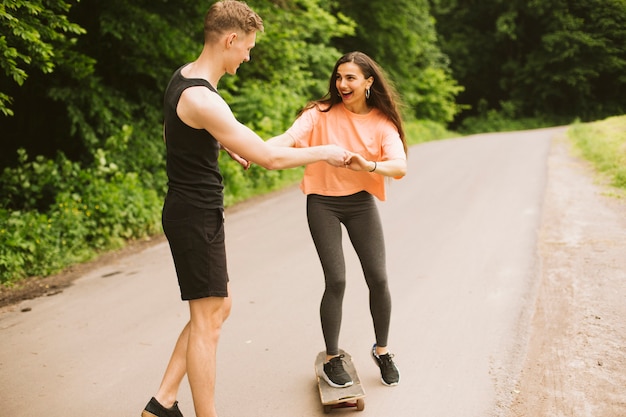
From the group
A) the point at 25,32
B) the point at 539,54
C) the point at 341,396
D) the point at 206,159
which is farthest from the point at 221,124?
the point at 539,54

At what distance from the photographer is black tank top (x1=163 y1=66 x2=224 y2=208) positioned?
2.61 meters

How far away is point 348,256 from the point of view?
677 centimetres

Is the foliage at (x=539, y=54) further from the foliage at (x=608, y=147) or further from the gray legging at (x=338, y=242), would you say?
the gray legging at (x=338, y=242)

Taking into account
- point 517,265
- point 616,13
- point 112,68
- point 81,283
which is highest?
point 112,68

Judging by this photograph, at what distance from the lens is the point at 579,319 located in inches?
177

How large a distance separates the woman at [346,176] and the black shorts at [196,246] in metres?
0.86

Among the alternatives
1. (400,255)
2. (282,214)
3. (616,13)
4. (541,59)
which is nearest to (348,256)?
(400,255)

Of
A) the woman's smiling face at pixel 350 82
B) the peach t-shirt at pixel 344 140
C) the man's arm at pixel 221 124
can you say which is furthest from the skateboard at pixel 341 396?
the woman's smiling face at pixel 350 82

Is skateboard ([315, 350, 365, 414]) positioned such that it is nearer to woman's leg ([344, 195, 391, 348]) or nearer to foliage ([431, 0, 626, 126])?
woman's leg ([344, 195, 391, 348])

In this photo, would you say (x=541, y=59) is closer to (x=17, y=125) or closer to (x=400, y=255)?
(x=400, y=255)

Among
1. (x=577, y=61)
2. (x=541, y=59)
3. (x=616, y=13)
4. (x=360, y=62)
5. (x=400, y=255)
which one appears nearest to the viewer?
(x=360, y=62)

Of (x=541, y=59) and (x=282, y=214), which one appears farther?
(x=541, y=59)

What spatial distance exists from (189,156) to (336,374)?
1632 millimetres

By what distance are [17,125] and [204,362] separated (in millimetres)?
7489
